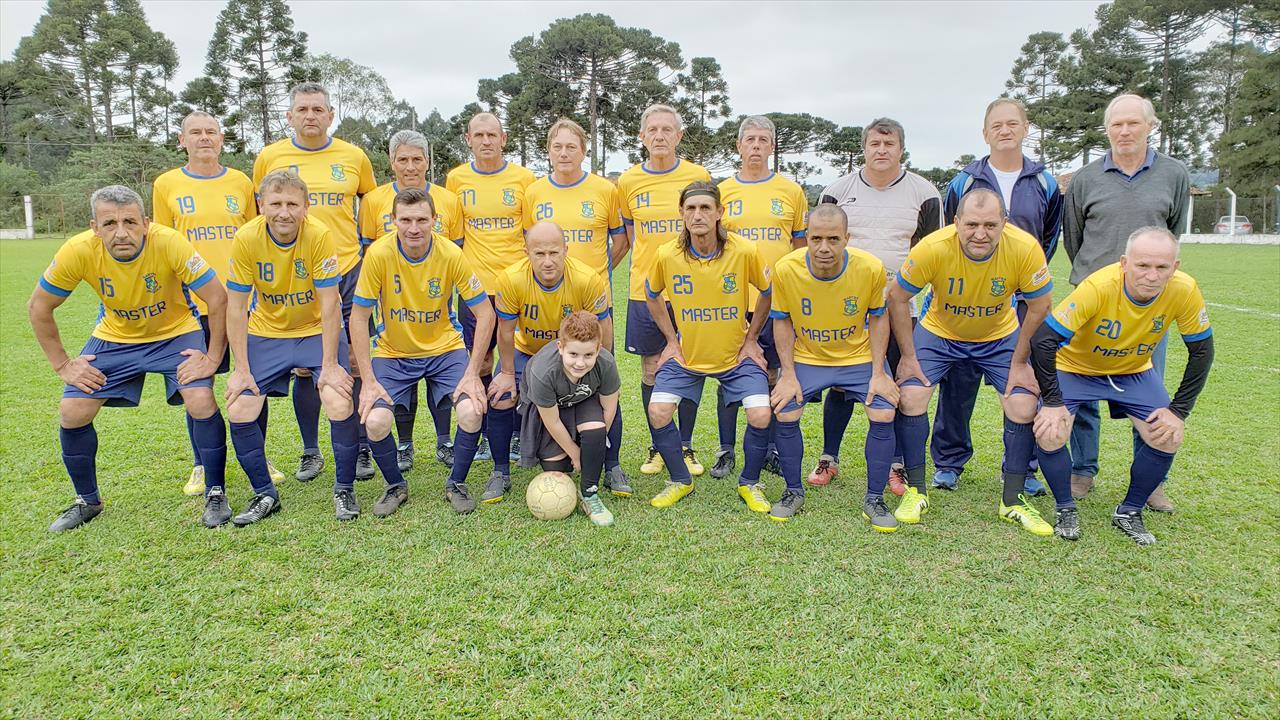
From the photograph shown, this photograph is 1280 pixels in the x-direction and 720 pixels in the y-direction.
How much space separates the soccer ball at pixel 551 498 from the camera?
3652mm

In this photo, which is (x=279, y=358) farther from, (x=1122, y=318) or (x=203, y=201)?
(x=1122, y=318)

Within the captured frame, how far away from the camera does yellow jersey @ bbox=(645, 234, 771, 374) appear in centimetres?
398

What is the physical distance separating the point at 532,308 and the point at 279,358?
4.57 feet

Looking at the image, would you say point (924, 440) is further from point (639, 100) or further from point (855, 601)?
point (639, 100)

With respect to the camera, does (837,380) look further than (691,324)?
No

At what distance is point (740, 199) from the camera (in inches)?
174

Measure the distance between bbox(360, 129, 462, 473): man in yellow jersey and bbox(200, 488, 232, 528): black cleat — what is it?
101 cm

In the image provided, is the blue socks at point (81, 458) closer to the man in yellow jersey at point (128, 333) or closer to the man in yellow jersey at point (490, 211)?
the man in yellow jersey at point (128, 333)

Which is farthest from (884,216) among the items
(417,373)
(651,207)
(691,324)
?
(417,373)

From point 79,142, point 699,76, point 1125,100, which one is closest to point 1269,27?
point 699,76

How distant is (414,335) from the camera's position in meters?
4.01

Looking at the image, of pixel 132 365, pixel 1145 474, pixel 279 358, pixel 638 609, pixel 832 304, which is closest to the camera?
pixel 638 609

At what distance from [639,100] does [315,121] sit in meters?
38.6

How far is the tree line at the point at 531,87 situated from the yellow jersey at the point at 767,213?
3596 centimetres
